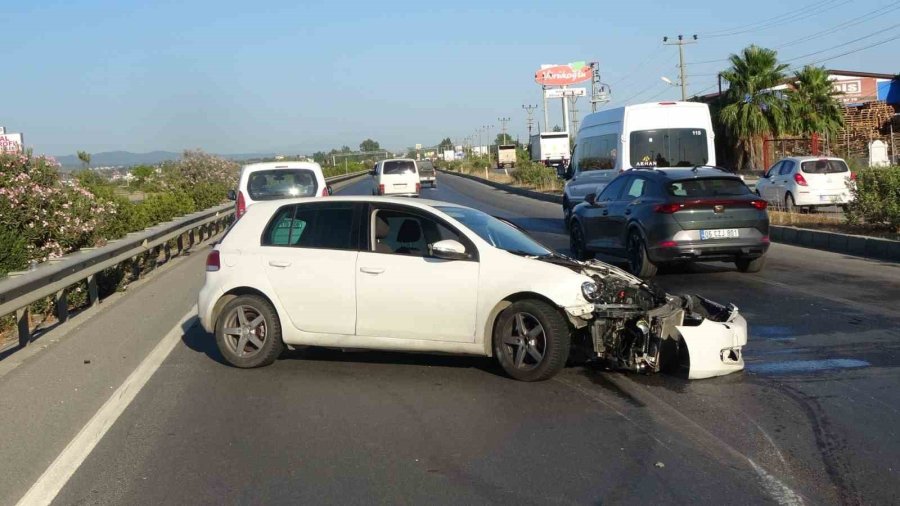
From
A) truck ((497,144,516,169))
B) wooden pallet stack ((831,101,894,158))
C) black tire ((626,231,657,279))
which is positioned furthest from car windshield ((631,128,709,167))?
truck ((497,144,516,169))

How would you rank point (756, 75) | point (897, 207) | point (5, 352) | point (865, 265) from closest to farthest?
point (5, 352) → point (865, 265) → point (897, 207) → point (756, 75)

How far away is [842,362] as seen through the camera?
773 centimetres

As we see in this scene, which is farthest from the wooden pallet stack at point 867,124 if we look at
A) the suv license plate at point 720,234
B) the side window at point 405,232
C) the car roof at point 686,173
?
the side window at point 405,232

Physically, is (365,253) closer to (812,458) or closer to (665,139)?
(812,458)

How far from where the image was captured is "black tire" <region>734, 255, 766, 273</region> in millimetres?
13430

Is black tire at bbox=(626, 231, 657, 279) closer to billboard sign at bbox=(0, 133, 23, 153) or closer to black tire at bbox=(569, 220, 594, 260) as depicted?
black tire at bbox=(569, 220, 594, 260)

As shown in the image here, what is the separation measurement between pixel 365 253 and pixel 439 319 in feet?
3.01

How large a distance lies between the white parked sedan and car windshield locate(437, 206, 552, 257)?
19 mm

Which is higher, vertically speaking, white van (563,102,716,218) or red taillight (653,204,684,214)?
white van (563,102,716,218)

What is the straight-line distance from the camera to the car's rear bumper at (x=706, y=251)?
1247 cm

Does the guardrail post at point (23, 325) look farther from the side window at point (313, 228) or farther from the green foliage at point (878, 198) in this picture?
the green foliage at point (878, 198)

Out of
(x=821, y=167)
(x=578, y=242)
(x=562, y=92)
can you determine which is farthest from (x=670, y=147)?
(x=562, y=92)

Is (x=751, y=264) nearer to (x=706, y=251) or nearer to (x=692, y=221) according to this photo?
(x=706, y=251)

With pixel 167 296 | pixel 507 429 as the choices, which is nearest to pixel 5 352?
pixel 167 296
